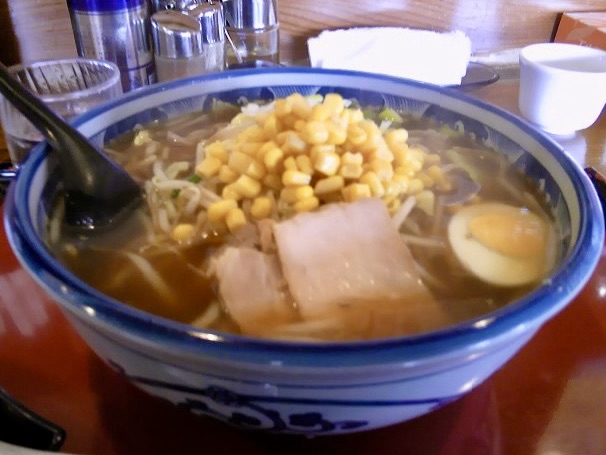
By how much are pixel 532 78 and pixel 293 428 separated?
1.37 m

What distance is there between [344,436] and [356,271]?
0.21m

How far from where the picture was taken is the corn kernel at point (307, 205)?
902 mm

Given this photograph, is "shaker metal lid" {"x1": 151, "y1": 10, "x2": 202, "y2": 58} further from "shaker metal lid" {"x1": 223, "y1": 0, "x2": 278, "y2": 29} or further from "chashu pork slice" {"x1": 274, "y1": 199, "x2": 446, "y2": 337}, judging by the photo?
"chashu pork slice" {"x1": 274, "y1": 199, "x2": 446, "y2": 337}

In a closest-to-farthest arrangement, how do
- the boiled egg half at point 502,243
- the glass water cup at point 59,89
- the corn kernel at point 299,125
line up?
1. the boiled egg half at point 502,243
2. the corn kernel at point 299,125
3. the glass water cup at point 59,89

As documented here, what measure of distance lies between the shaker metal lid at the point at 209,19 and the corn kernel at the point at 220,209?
0.79 m

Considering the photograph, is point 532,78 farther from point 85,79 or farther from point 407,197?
point 85,79

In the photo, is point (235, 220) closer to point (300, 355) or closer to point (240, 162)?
point (240, 162)

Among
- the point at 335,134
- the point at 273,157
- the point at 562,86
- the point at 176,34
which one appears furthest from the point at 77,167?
the point at 562,86

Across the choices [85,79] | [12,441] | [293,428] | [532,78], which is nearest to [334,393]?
[293,428]

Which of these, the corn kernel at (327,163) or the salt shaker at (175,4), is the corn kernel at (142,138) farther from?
the salt shaker at (175,4)

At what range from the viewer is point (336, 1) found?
1867 mm

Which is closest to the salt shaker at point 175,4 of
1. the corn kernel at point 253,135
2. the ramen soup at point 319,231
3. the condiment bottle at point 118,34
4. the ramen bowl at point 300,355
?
the condiment bottle at point 118,34

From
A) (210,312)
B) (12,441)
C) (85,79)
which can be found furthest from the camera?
(85,79)

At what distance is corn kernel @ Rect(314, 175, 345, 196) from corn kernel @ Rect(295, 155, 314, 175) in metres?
0.03
